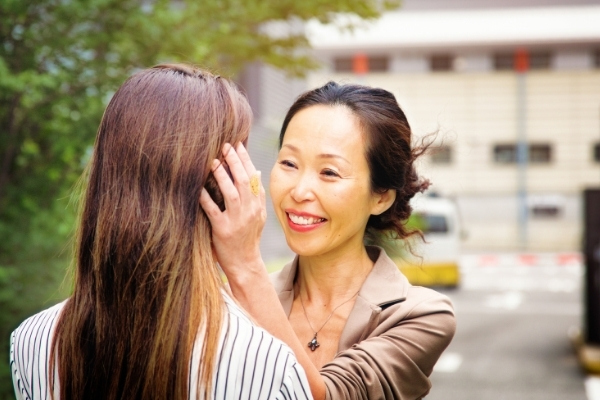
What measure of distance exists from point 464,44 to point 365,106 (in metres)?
29.6

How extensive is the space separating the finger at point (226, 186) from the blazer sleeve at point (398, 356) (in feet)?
1.57

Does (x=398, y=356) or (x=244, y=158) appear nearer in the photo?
(x=244, y=158)

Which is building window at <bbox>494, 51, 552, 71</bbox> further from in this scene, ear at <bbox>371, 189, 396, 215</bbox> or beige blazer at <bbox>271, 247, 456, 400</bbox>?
beige blazer at <bbox>271, 247, 456, 400</bbox>

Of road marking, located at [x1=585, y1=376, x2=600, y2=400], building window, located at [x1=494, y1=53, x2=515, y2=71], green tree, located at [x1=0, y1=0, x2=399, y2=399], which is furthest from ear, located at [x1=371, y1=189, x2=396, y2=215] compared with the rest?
building window, located at [x1=494, y1=53, x2=515, y2=71]

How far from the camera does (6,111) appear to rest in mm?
4445

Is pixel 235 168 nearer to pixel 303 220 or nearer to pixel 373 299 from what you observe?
pixel 303 220

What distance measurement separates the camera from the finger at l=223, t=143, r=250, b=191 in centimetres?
161

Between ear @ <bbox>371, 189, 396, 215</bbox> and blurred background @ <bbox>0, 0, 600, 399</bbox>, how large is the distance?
0.29m

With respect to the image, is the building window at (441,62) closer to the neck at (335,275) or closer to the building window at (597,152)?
the building window at (597,152)

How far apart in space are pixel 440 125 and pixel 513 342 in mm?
8737

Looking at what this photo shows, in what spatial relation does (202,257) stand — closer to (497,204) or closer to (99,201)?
(99,201)

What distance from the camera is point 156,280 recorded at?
1504 mm

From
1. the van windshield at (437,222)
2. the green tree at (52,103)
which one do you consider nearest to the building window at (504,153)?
the van windshield at (437,222)

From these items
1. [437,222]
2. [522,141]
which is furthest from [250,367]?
[522,141]
